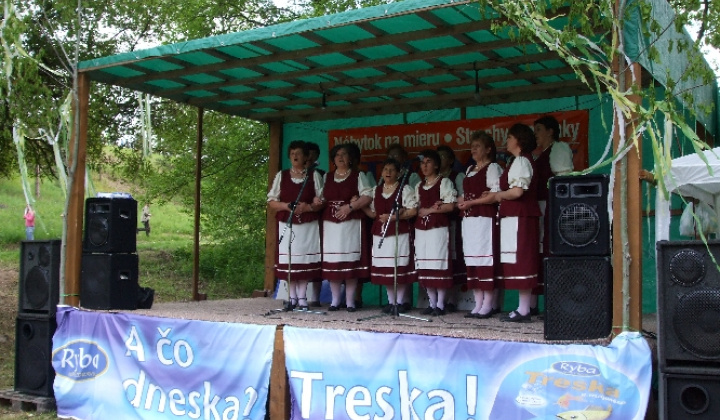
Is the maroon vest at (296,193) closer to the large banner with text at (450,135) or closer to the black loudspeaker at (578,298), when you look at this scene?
the large banner with text at (450,135)

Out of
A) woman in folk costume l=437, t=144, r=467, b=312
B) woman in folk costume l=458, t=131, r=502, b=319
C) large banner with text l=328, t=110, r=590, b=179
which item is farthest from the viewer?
large banner with text l=328, t=110, r=590, b=179

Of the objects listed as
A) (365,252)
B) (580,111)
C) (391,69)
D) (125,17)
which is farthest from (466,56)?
(125,17)

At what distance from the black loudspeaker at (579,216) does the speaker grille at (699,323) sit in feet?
1.67

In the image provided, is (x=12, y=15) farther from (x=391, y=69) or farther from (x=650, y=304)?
(x=650, y=304)

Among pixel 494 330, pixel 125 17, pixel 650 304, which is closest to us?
pixel 494 330

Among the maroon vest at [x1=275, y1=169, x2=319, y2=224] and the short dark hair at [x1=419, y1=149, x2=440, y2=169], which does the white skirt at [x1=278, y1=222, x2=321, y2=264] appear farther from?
the short dark hair at [x1=419, y1=149, x2=440, y2=169]

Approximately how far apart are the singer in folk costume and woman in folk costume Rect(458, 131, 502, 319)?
1.36m

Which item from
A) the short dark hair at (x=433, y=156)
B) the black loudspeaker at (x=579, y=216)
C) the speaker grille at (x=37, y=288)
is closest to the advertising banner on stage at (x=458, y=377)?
the black loudspeaker at (x=579, y=216)

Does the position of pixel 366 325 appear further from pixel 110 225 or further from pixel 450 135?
pixel 450 135

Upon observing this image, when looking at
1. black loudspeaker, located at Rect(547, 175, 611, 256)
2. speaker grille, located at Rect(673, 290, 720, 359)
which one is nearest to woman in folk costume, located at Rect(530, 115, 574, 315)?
black loudspeaker, located at Rect(547, 175, 611, 256)

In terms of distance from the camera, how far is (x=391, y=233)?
19.5 ft

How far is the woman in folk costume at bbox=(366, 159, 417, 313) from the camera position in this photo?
589 centimetres

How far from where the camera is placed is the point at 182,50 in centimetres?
536

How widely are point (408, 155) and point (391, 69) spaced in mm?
1103
